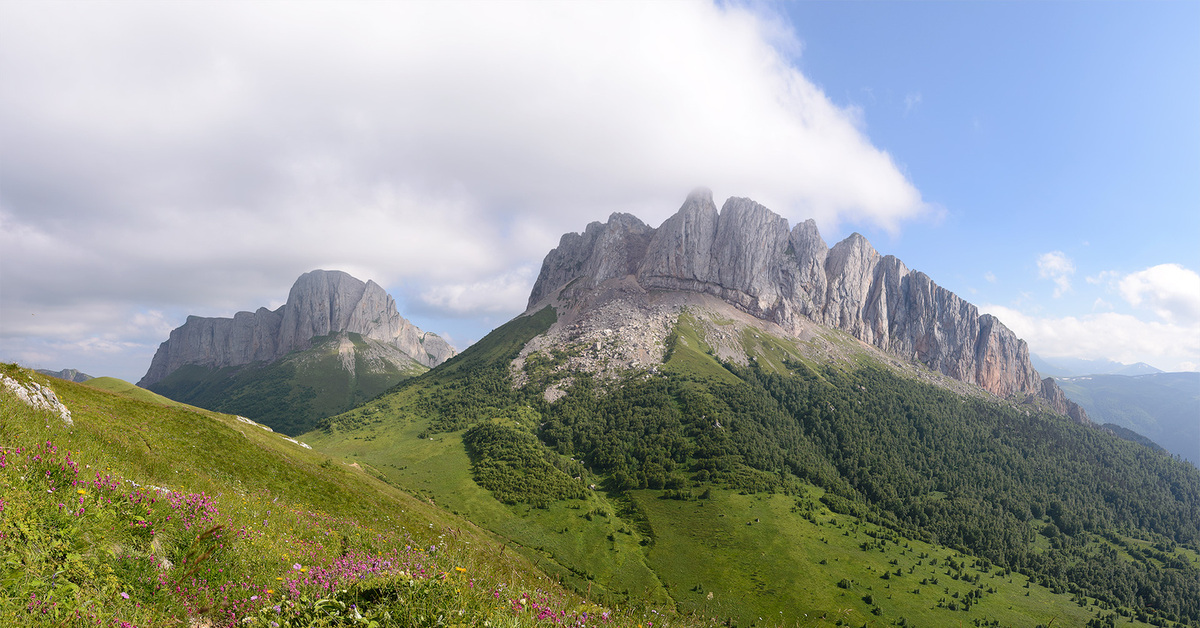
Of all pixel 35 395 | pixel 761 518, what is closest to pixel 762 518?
pixel 761 518

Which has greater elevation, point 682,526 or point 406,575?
point 406,575

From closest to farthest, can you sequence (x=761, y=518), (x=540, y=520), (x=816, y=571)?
(x=816, y=571) → (x=540, y=520) → (x=761, y=518)

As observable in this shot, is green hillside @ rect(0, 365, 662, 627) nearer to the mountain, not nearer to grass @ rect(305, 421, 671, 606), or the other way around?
grass @ rect(305, 421, 671, 606)

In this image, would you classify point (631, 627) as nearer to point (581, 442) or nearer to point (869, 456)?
point (581, 442)

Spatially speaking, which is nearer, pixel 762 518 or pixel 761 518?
pixel 761 518

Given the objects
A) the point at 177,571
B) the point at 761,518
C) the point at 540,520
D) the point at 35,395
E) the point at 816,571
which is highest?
the point at 35,395

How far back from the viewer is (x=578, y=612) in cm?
963

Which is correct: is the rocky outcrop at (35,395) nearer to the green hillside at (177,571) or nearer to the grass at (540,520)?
the green hillside at (177,571)

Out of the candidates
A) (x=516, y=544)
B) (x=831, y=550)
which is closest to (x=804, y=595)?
(x=831, y=550)

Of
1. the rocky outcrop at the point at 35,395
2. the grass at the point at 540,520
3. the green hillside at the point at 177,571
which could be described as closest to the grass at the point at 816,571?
the grass at the point at 540,520

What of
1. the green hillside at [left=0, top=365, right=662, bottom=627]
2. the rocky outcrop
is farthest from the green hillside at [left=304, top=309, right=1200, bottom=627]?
the green hillside at [left=0, top=365, right=662, bottom=627]

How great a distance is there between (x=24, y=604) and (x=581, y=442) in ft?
576

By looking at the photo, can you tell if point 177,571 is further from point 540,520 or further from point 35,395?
point 540,520

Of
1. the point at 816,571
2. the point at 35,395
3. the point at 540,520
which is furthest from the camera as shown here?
the point at 540,520
